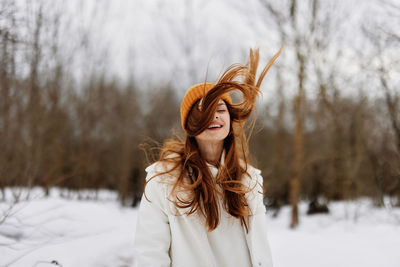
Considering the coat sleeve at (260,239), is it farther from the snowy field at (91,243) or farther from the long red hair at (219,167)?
the snowy field at (91,243)

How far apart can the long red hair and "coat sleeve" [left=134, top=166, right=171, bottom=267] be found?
0.08 meters

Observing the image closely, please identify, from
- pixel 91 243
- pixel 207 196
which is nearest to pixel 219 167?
pixel 207 196

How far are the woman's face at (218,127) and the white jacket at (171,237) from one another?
0.36 m

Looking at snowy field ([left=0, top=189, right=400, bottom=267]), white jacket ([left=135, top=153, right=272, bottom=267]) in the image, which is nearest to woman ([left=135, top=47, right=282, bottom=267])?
white jacket ([left=135, top=153, right=272, bottom=267])

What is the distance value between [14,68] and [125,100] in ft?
27.4

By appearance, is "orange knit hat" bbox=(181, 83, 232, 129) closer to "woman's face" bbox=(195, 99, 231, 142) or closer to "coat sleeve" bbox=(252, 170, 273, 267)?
"woman's face" bbox=(195, 99, 231, 142)

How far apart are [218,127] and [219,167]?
26 centimetres

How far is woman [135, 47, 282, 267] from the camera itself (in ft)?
5.05

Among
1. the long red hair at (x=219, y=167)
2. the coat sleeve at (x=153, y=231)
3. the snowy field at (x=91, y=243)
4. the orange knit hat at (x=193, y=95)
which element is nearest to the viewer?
the coat sleeve at (x=153, y=231)

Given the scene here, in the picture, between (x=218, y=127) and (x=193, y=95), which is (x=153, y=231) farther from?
(x=193, y=95)

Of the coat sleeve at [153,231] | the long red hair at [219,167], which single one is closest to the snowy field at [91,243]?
the coat sleeve at [153,231]

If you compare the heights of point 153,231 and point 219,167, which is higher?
point 219,167

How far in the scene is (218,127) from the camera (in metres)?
1.70

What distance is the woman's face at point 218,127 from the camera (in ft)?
5.53
